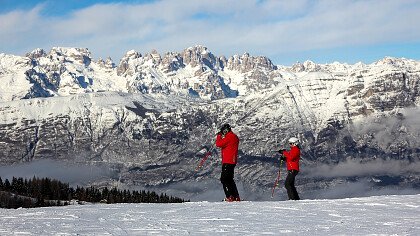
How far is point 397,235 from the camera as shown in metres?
13.6

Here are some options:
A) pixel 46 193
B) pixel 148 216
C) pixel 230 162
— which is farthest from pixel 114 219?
pixel 46 193

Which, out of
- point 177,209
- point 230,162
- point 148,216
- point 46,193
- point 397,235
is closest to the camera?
point 397,235

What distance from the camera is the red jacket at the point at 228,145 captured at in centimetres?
2614

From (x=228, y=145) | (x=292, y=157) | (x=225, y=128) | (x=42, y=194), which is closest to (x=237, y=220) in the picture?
(x=225, y=128)

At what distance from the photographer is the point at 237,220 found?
1680 centimetres

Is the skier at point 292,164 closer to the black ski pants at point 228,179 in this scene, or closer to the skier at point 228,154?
the black ski pants at point 228,179

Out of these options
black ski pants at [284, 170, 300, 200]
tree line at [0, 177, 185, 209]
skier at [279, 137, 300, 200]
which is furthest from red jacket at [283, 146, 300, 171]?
tree line at [0, 177, 185, 209]

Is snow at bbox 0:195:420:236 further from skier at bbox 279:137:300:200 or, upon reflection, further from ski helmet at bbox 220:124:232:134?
skier at bbox 279:137:300:200

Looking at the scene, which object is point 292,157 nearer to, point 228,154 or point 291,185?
point 291,185

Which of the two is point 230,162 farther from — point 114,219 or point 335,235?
point 335,235

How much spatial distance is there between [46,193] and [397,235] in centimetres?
16741

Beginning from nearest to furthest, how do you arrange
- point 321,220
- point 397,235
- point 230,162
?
1. point 397,235
2. point 321,220
3. point 230,162

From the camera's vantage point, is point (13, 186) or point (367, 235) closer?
point (367, 235)

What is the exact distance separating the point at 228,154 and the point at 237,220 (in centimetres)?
976
